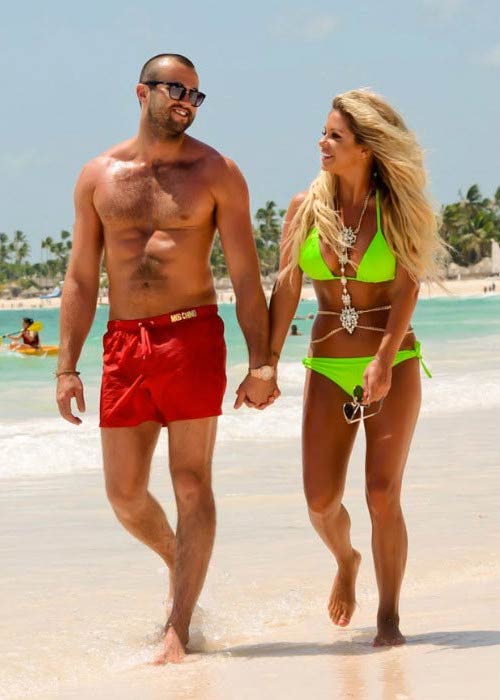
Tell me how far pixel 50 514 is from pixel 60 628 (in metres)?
2.97

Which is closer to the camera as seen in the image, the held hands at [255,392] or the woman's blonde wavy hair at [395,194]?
the woman's blonde wavy hair at [395,194]

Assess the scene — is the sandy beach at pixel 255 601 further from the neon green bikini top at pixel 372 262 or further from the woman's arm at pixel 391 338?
the neon green bikini top at pixel 372 262

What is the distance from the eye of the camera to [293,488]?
32.5 feet

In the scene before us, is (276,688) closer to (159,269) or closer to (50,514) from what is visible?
(159,269)

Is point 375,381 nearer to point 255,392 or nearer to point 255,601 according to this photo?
point 255,392

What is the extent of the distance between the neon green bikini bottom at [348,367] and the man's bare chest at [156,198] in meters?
0.77

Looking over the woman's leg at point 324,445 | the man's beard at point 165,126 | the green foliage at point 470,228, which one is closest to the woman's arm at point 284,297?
the woman's leg at point 324,445

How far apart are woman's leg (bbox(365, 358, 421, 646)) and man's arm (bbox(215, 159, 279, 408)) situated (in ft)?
1.72

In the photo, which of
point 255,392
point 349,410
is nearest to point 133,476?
point 255,392

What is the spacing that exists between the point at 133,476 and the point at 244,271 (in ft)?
3.16

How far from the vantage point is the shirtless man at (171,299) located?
545cm

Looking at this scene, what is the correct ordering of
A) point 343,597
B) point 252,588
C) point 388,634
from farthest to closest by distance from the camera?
point 252,588
point 343,597
point 388,634

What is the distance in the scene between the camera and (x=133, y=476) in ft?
18.2

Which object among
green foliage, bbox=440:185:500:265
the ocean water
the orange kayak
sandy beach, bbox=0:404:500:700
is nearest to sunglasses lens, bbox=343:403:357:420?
sandy beach, bbox=0:404:500:700
